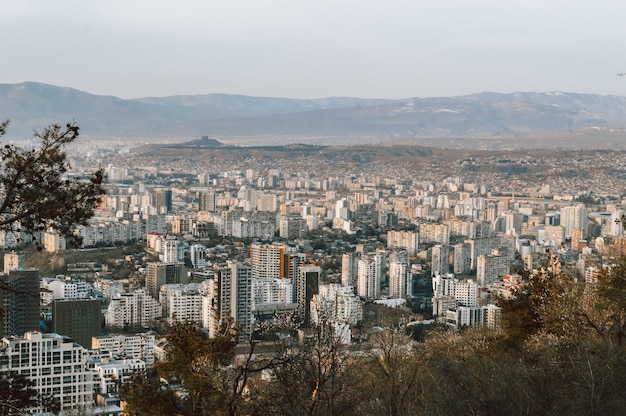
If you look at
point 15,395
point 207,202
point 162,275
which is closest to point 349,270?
point 162,275

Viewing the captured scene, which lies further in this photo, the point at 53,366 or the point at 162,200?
the point at 162,200

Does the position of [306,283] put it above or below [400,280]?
above

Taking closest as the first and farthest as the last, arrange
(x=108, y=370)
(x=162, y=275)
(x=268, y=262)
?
(x=108, y=370) < (x=162, y=275) < (x=268, y=262)

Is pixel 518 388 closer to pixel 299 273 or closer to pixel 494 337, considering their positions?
pixel 494 337

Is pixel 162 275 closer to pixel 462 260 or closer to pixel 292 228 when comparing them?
pixel 462 260

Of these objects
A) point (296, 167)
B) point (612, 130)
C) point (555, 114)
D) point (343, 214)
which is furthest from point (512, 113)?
point (343, 214)

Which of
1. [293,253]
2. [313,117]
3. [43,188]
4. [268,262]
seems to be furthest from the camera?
[313,117]

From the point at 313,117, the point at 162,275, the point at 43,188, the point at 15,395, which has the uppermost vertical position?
the point at 313,117
